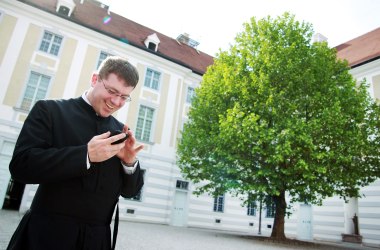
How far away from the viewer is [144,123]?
19797 millimetres

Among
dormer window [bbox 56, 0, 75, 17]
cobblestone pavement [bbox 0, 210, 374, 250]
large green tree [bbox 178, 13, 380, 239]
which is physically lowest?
cobblestone pavement [bbox 0, 210, 374, 250]

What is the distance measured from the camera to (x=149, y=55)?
20.7m

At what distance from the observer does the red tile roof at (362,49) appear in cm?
1948

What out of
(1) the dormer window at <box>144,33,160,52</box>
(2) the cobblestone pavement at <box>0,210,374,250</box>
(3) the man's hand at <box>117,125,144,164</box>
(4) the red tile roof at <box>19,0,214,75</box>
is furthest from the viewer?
(1) the dormer window at <box>144,33,160,52</box>

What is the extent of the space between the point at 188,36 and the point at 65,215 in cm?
3024

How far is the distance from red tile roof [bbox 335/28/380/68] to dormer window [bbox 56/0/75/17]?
19796 mm

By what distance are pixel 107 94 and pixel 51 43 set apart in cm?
1825

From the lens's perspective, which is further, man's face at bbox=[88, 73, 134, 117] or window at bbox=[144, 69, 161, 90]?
window at bbox=[144, 69, 161, 90]

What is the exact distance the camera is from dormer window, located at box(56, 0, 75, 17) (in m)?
18.1

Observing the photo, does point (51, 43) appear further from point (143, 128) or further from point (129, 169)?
point (129, 169)

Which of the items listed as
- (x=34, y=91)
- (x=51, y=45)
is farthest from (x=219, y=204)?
(x=51, y=45)

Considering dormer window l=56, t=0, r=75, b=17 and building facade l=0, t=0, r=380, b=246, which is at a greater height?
dormer window l=56, t=0, r=75, b=17

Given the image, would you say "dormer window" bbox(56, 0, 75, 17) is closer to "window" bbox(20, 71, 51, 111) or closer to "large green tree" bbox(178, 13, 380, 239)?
"window" bbox(20, 71, 51, 111)

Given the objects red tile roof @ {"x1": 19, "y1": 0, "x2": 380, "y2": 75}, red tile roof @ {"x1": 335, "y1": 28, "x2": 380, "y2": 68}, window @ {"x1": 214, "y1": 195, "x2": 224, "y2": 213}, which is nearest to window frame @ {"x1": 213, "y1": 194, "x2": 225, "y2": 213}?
window @ {"x1": 214, "y1": 195, "x2": 224, "y2": 213}
